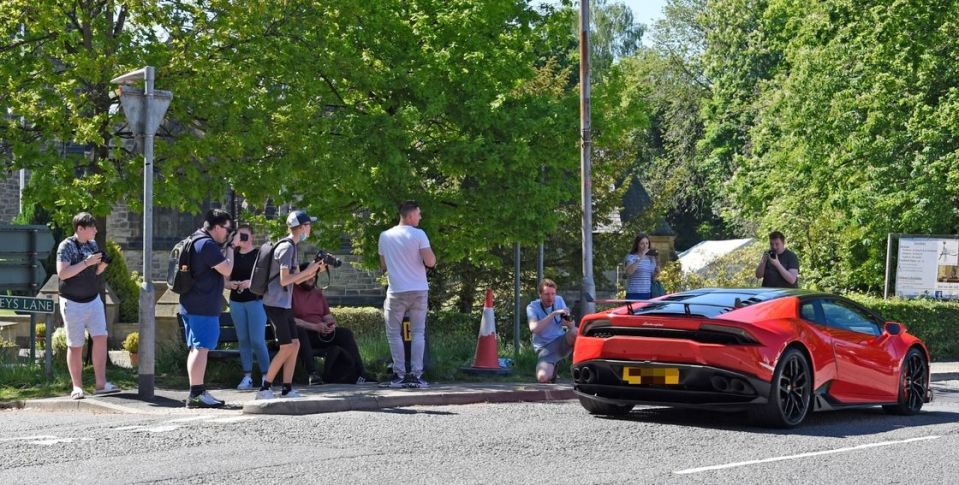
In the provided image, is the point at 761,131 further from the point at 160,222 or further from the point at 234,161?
the point at 234,161

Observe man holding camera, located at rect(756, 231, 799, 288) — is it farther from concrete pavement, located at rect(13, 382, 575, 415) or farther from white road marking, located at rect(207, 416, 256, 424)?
white road marking, located at rect(207, 416, 256, 424)

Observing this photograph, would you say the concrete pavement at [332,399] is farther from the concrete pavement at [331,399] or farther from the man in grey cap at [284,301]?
the man in grey cap at [284,301]

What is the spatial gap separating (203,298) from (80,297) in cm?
172

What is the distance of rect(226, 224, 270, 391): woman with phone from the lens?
1423 cm

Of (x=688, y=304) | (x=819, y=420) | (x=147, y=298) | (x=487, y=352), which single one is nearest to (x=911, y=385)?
(x=819, y=420)

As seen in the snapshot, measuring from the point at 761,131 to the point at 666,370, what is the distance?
3021cm

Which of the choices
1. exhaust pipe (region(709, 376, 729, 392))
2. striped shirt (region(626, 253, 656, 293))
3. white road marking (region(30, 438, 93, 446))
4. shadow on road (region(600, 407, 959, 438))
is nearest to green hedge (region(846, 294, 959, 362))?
striped shirt (region(626, 253, 656, 293))

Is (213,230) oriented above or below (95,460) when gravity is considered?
above

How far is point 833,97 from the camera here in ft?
111

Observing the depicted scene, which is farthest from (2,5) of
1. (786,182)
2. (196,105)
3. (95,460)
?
(786,182)

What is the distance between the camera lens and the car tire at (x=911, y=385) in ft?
44.9

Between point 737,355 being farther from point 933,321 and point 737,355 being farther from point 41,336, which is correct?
point 41,336

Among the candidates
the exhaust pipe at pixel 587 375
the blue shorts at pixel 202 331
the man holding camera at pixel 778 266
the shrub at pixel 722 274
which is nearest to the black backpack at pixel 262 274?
the blue shorts at pixel 202 331

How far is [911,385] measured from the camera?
544 inches
